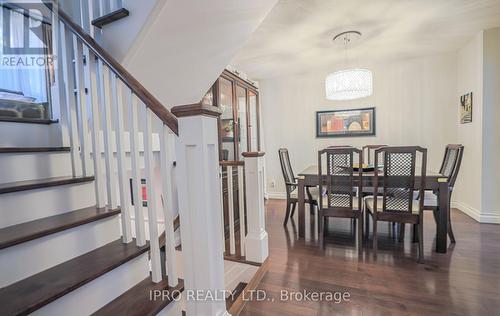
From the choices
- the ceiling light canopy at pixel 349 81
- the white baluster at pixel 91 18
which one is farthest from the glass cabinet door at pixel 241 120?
the white baluster at pixel 91 18

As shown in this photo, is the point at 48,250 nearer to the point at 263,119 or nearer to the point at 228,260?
the point at 228,260

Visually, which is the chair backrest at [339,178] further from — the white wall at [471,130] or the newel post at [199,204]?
the white wall at [471,130]

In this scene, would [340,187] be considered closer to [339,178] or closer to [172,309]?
[339,178]

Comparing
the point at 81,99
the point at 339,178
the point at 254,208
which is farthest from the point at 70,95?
the point at 339,178

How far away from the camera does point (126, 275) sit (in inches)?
50.6

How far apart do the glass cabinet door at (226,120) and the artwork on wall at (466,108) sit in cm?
334

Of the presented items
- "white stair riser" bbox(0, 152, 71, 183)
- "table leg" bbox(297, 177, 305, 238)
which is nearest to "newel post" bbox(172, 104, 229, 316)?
"white stair riser" bbox(0, 152, 71, 183)

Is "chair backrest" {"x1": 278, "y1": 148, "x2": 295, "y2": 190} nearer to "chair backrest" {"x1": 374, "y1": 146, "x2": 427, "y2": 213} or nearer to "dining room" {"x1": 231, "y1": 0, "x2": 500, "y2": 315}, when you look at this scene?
"dining room" {"x1": 231, "y1": 0, "x2": 500, "y2": 315}

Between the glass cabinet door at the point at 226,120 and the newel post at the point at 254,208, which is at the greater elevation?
the glass cabinet door at the point at 226,120

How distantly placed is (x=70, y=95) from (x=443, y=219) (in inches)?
130

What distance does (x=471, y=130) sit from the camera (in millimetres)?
3459

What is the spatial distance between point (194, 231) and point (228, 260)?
137 cm

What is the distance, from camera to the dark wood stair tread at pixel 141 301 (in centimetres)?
112

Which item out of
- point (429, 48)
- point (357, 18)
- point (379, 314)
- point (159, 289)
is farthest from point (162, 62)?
point (429, 48)
